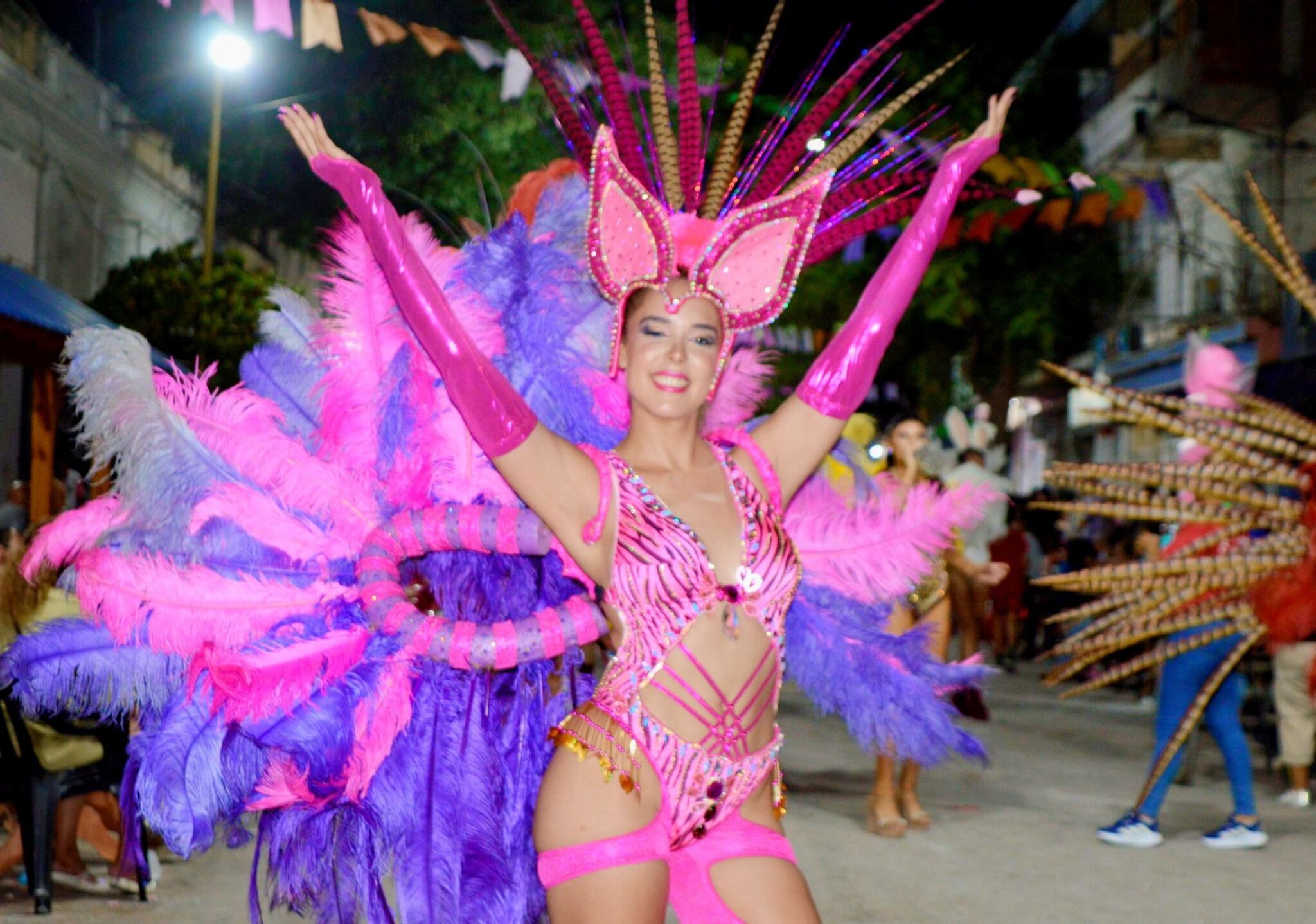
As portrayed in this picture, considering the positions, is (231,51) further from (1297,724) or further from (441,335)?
(441,335)

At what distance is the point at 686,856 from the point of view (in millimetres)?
2686

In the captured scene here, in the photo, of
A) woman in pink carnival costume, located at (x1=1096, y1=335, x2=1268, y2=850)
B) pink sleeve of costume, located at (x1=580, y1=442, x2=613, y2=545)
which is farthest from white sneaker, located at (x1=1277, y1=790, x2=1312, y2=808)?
pink sleeve of costume, located at (x1=580, y1=442, x2=613, y2=545)

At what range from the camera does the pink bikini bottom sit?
99.7 inches

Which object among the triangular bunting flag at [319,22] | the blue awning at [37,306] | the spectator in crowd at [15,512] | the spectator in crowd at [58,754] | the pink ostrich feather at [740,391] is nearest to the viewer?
the pink ostrich feather at [740,391]

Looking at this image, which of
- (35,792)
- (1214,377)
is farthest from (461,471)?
(35,792)

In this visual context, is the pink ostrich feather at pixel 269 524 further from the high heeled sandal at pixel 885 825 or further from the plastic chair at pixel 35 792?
the high heeled sandal at pixel 885 825

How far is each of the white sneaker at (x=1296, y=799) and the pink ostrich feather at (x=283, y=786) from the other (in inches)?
243

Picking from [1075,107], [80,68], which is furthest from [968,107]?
[80,68]

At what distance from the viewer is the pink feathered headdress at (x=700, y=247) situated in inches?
114

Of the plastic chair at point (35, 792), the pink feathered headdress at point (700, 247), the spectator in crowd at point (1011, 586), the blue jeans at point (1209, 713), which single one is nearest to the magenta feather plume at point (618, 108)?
the pink feathered headdress at point (700, 247)

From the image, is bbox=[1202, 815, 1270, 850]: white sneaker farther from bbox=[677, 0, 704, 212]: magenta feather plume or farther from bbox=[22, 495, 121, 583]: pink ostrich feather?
bbox=[22, 495, 121, 583]: pink ostrich feather

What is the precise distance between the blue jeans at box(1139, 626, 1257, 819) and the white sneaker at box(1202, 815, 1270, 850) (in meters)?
0.06

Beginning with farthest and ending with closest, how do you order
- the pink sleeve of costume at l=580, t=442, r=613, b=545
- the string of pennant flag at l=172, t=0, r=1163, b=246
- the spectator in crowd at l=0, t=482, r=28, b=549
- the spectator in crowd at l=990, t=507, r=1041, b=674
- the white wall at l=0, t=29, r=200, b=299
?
the white wall at l=0, t=29, r=200, b=299 < the spectator in crowd at l=990, t=507, r=1041, b=674 < the spectator in crowd at l=0, t=482, r=28, b=549 < the string of pennant flag at l=172, t=0, r=1163, b=246 < the pink sleeve of costume at l=580, t=442, r=613, b=545

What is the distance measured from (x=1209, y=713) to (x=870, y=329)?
4.31m
